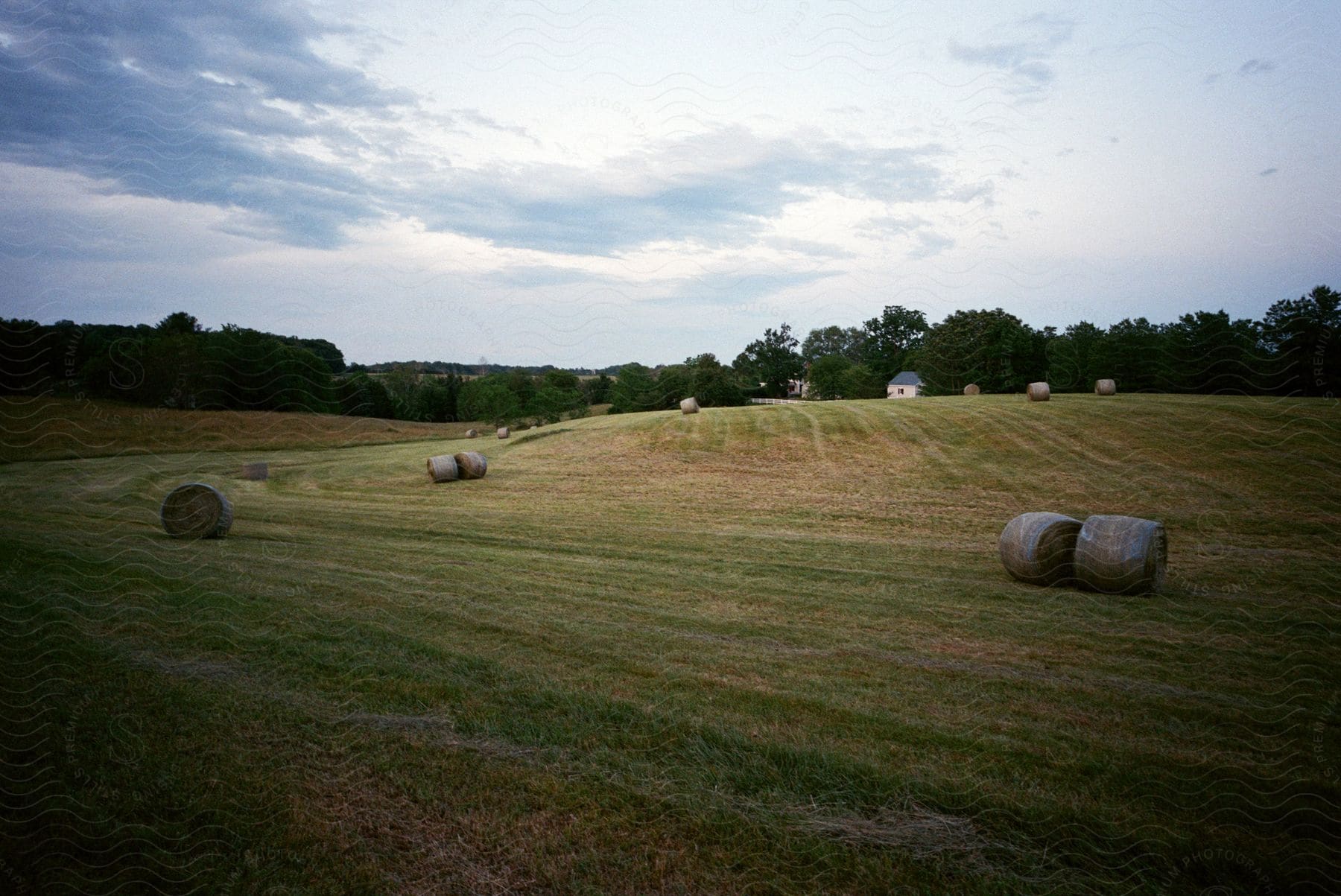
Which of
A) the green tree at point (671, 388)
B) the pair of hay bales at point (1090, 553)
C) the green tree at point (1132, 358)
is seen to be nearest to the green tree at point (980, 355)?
the green tree at point (1132, 358)

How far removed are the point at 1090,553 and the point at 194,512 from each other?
15.9 metres

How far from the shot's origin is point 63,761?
4.29 m

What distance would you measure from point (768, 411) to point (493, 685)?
1144 inches

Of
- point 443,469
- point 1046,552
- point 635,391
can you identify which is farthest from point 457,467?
point 635,391

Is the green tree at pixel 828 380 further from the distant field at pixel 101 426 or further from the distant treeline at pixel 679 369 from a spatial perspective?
the distant field at pixel 101 426

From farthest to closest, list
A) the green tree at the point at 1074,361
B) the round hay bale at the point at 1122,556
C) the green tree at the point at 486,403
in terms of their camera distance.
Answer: the green tree at the point at 486,403 → the green tree at the point at 1074,361 → the round hay bale at the point at 1122,556

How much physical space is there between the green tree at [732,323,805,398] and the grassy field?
7886cm

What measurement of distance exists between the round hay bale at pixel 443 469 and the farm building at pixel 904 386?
69.3m

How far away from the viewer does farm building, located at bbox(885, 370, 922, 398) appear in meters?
84.0

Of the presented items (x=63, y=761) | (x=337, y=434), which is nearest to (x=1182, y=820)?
(x=63, y=761)

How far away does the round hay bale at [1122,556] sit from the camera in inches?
363

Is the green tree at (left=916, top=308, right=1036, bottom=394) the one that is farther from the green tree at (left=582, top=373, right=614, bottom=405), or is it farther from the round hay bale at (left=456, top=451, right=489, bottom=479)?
the round hay bale at (left=456, top=451, right=489, bottom=479)

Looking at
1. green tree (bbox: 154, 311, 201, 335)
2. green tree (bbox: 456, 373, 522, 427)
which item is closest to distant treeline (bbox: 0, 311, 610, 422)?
green tree (bbox: 154, 311, 201, 335)

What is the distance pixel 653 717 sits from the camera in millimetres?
5246
